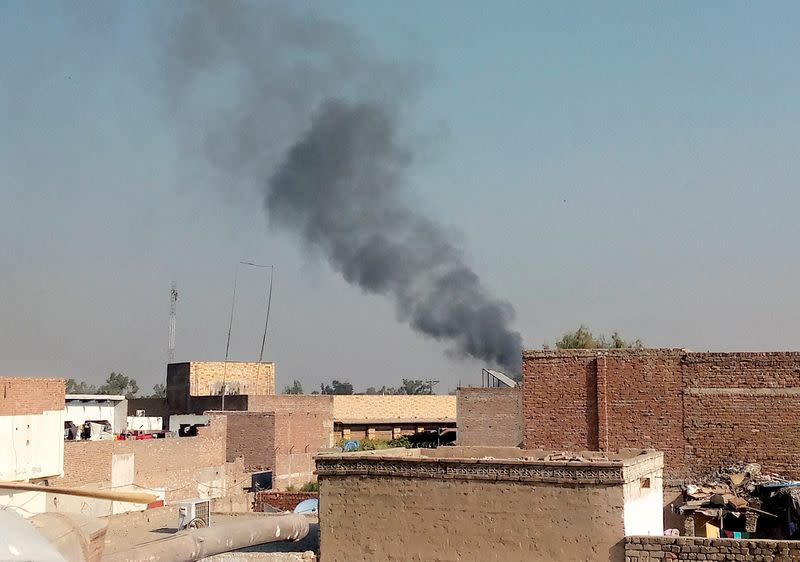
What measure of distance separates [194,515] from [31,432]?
6136mm

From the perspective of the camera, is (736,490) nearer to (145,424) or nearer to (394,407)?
(145,424)

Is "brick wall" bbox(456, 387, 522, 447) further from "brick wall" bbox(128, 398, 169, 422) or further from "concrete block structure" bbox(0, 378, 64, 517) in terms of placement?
"brick wall" bbox(128, 398, 169, 422)

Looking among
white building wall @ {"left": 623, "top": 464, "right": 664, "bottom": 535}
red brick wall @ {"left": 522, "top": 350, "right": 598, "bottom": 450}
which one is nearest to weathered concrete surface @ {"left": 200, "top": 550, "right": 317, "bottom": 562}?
white building wall @ {"left": 623, "top": 464, "right": 664, "bottom": 535}

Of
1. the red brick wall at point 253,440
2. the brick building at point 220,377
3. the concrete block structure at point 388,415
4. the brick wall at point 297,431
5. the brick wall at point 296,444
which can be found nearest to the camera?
the red brick wall at point 253,440

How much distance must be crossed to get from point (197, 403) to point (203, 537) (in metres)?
38.2

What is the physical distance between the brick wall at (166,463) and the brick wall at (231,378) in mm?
14223

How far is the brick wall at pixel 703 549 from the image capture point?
16.4 m

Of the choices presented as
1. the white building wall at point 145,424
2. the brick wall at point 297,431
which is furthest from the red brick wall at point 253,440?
the white building wall at point 145,424

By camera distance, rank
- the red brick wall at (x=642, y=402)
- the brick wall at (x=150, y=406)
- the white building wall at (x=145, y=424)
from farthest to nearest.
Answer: the brick wall at (x=150, y=406)
the white building wall at (x=145, y=424)
the red brick wall at (x=642, y=402)

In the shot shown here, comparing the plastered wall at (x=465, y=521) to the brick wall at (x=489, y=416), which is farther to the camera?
the brick wall at (x=489, y=416)

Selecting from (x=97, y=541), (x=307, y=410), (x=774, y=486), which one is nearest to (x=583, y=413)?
(x=774, y=486)

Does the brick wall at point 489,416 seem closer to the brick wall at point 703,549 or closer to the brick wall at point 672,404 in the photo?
the brick wall at point 672,404

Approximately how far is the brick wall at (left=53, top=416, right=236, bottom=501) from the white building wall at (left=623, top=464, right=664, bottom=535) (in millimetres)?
19768

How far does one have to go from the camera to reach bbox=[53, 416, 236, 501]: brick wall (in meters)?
32.7
